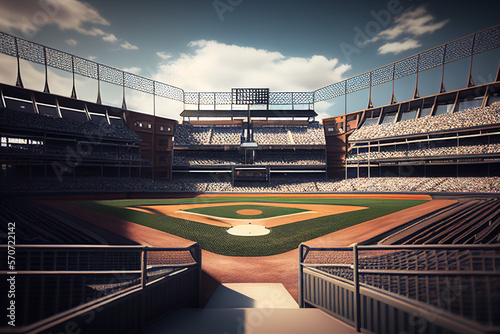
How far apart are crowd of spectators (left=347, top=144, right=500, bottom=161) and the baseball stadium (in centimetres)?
24

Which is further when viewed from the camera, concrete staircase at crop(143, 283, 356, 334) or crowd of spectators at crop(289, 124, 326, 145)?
crowd of spectators at crop(289, 124, 326, 145)

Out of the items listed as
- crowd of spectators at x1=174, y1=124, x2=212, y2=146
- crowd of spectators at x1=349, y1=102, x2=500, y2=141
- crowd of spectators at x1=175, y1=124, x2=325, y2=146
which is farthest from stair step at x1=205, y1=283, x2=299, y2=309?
crowd of spectators at x1=174, y1=124, x2=212, y2=146

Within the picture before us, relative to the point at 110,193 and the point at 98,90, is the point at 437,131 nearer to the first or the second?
the point at 110,193

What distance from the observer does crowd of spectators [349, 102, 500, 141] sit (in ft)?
83.0

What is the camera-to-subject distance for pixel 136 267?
4.97 meters

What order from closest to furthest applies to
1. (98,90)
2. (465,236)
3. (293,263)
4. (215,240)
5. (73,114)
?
1. (465,236)
2. (293,263)
3. (215,240)
4. (73,114)
5. (98,90)

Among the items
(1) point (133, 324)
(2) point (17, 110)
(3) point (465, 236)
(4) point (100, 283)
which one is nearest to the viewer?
(1) point (133, 324)

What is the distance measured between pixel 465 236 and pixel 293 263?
5199 mm

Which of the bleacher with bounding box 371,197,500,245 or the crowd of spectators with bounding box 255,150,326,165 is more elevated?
the crowd of spectators with bounding box 255,150,326,165

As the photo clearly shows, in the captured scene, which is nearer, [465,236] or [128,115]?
[465,236]

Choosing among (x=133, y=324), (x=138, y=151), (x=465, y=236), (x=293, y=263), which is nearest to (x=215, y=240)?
(x=293, y=263)

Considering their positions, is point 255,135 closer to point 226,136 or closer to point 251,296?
point 226,136

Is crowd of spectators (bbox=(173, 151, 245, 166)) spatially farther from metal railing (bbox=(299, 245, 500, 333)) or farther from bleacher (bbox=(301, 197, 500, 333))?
metal railing (bbox=(299, 245, 500, 333))

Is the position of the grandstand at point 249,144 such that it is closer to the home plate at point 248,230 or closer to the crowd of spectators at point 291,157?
the crowd of spectators at point 291,157
